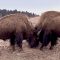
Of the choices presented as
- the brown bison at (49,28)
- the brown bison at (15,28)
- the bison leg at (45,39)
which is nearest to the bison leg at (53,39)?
the brown bison at (49,28)

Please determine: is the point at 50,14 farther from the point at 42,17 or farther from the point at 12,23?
the point at 12,23

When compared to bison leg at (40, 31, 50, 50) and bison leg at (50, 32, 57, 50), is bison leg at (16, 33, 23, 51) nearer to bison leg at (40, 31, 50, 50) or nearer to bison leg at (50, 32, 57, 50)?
bison leg at (40, 31, 50, 50)

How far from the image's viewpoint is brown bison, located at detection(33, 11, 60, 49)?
1380cm

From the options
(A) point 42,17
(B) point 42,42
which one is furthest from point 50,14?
(B) point 42,42

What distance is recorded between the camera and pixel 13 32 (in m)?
13.6

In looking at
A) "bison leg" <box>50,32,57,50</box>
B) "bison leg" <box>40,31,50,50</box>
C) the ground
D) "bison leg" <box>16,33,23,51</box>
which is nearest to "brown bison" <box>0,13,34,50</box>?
"bison leg" <box>16,33,23,51</box>

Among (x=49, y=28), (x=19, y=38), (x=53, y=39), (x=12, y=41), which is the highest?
(x=49, y=28)

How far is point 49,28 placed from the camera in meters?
13.8

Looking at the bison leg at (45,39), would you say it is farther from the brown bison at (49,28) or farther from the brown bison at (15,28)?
the brown bison at (15,28)

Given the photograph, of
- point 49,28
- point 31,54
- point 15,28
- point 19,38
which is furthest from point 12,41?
point 49,28

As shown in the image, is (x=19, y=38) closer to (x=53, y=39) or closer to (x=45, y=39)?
(x=45, y=39)

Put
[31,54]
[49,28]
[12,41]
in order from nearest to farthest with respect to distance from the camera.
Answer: [31,54]
[49,28]
[12,41]

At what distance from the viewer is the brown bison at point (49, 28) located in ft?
45.3

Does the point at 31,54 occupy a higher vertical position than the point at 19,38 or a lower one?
lower
